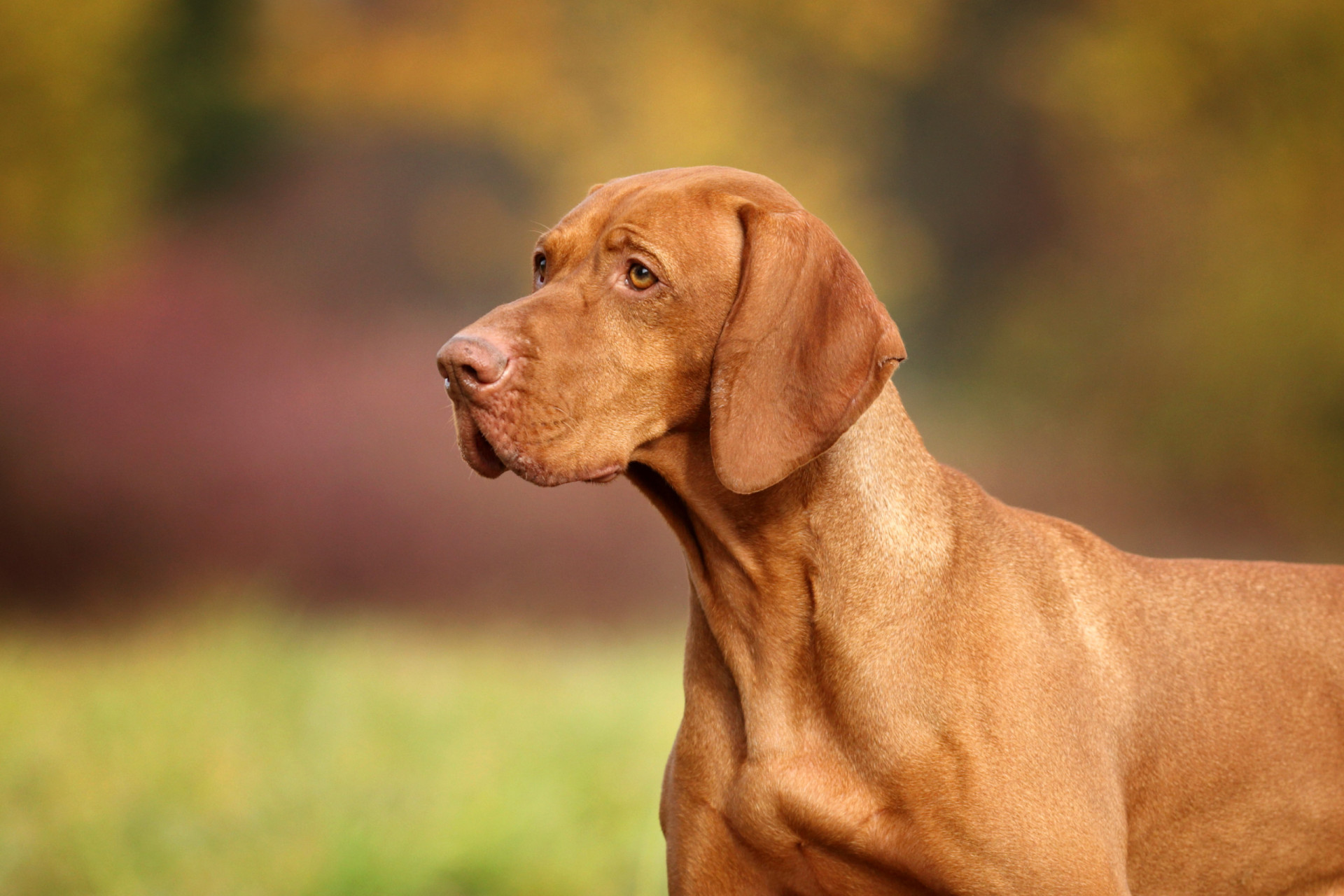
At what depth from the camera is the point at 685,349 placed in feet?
10.4

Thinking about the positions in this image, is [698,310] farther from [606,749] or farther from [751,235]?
[606,749]

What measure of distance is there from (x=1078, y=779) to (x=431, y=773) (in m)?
3.88

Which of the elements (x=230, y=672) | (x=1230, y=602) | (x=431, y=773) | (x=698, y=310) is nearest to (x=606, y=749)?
(x=431, y=773)

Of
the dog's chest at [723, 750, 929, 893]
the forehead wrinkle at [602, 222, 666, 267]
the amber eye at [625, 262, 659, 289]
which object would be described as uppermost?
the forehead wrinkle at [602, 222, 666, 267]

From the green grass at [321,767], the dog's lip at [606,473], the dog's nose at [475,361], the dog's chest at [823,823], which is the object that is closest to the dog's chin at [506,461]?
the dog's lip at [606,473]

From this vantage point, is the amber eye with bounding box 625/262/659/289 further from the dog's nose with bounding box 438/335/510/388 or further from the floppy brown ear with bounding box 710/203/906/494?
the dog's nose with bounding box 438/335/510/388

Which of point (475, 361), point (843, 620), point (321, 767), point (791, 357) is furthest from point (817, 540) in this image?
point (321, 767)

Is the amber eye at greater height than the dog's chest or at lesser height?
greater

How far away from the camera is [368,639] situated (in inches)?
362

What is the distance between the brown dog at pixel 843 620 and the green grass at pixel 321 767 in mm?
2159

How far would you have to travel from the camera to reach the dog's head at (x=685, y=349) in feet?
9.86

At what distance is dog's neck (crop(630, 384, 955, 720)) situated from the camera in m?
3.28

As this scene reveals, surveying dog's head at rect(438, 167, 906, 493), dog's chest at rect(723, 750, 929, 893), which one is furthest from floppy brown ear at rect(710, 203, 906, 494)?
dog's chest at rect(723, 750, 929, 893)

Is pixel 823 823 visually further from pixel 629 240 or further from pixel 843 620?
pixel 629 240
